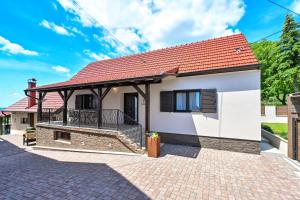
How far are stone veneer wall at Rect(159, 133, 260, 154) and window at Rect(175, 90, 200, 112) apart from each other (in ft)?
4.66

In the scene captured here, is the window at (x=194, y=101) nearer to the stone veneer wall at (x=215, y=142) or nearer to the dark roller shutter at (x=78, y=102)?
the stone veneer wall at (x=215, y=142)

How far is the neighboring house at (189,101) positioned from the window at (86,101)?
1.60m

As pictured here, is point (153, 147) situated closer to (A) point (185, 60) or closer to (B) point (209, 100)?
(B) point (209, 100)

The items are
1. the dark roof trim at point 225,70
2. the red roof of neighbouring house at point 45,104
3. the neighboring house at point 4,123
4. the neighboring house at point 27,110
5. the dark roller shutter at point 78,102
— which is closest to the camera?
the dark roof trim at point 225,70

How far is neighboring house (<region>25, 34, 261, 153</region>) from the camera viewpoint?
705 cm

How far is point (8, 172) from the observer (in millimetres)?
5859

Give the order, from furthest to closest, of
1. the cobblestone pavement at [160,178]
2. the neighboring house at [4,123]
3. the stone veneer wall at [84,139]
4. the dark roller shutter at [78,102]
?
the neighboring house at [4,123] → the dark roller shutter at [78,102] → the stone veneer wall at [84,139] → the cobblestone pavement at [160,178]

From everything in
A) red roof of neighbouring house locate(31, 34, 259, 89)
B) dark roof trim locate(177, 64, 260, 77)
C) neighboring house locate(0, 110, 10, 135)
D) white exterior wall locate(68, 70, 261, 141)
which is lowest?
Result: neighboring house locate(0, 110, 10, 135)

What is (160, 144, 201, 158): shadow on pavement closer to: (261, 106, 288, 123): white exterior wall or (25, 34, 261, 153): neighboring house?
(25, 34, 261, 153): neighboring house

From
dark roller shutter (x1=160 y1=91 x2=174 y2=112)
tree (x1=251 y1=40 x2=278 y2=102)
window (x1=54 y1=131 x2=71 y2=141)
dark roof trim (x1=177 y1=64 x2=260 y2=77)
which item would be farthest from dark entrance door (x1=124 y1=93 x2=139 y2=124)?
tree (x1=251 y1=40 x2=278 y2=102)

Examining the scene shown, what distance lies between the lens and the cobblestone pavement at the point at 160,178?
392cm

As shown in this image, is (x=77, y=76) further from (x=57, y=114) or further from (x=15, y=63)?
(x=15, y=63)

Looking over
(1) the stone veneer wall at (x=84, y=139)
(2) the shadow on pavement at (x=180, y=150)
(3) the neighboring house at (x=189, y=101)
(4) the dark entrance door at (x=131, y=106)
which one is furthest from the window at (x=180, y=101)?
(1) the stone veneer wall at (x=84, y=139)

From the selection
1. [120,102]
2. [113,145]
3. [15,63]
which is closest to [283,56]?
[120,102]
